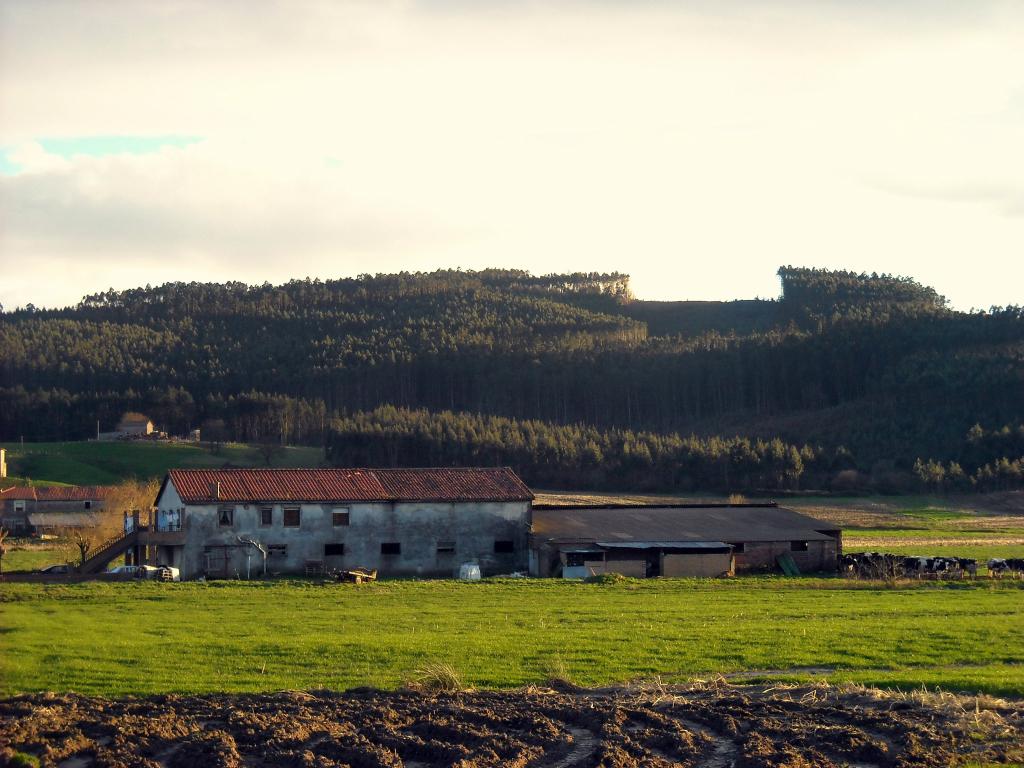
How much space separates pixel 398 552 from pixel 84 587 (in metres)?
16.0

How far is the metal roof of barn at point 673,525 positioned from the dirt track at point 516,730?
1301 inches

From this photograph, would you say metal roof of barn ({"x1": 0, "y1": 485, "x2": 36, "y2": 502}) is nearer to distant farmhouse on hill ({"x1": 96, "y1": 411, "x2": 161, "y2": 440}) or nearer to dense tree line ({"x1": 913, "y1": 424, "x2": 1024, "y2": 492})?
distant farmhouse on hill ({"x1": 96, "y1": 411, "x2": 161, "y2": 440})

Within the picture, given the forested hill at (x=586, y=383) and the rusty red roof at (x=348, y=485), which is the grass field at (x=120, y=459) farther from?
the rusty red roof at (x=348, y=485)

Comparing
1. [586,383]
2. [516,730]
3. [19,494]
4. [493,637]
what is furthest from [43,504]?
[586,383]

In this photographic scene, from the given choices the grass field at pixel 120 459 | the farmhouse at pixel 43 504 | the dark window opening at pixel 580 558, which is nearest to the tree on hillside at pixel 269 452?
the grass field at pixel 120 459

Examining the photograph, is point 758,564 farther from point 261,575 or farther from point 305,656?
point 305,656

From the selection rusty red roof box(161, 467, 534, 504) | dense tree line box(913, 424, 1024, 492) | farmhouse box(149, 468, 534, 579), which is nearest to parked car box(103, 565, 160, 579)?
farmhouse box(149, 468, 534, 579)

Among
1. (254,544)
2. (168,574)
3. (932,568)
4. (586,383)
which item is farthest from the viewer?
(586,383)

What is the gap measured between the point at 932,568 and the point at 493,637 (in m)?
26.4

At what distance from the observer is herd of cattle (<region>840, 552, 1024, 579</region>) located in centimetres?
4850

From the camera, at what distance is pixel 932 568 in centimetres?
5022

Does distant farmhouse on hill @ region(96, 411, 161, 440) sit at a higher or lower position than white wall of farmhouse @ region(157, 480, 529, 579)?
higher

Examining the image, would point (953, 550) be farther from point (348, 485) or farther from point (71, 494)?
point (71, 494)

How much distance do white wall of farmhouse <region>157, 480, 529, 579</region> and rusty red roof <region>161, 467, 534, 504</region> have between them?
1.07ft
